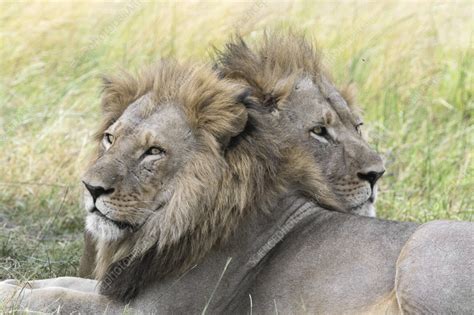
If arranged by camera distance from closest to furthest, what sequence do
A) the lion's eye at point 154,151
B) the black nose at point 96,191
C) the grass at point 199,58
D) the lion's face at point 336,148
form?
the black nose at point 96,191
the lion's eye at point 154,151
the lion's face at point 336,148
the grass at point 199,58

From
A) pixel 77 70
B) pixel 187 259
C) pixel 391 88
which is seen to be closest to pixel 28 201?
pixel 77 70

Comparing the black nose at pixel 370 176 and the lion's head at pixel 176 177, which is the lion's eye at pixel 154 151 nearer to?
the lion's head at pixel 176 177

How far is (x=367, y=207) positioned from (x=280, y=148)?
0.68 metres

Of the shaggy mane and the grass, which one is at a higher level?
the shaggy mane

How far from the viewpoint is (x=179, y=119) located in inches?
163

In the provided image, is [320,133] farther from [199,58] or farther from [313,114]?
[199,58]

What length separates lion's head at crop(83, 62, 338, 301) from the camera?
3.97 m

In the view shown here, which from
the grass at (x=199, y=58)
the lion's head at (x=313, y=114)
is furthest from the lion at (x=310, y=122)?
the grass at (x=199, y=58)

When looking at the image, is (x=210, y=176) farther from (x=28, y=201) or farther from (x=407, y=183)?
(x=407, y=183)

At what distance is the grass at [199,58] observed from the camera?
637 centimetres

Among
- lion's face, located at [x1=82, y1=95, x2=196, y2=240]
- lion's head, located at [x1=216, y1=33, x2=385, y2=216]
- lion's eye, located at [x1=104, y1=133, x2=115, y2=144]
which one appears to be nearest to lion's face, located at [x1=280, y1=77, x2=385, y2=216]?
lion's head, located at [x1=216, y1=33, x2=385, y2=216]

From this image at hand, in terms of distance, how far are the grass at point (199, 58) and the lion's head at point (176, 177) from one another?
1390 millimetres

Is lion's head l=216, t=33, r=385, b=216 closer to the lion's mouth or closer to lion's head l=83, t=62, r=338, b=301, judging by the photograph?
lion's head l=83, t=62, r=338, b=301

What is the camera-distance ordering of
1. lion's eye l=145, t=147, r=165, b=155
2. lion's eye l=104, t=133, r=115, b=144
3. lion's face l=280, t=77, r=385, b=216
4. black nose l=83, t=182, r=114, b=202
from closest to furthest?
black nose l=83, t=182, r=114, b=202, lion's eye l=145, t=147, r=165, b=155, lion's eye l=104, t=133, r=115, b=144, lion's face l=280, t=77, r=385, b=216
